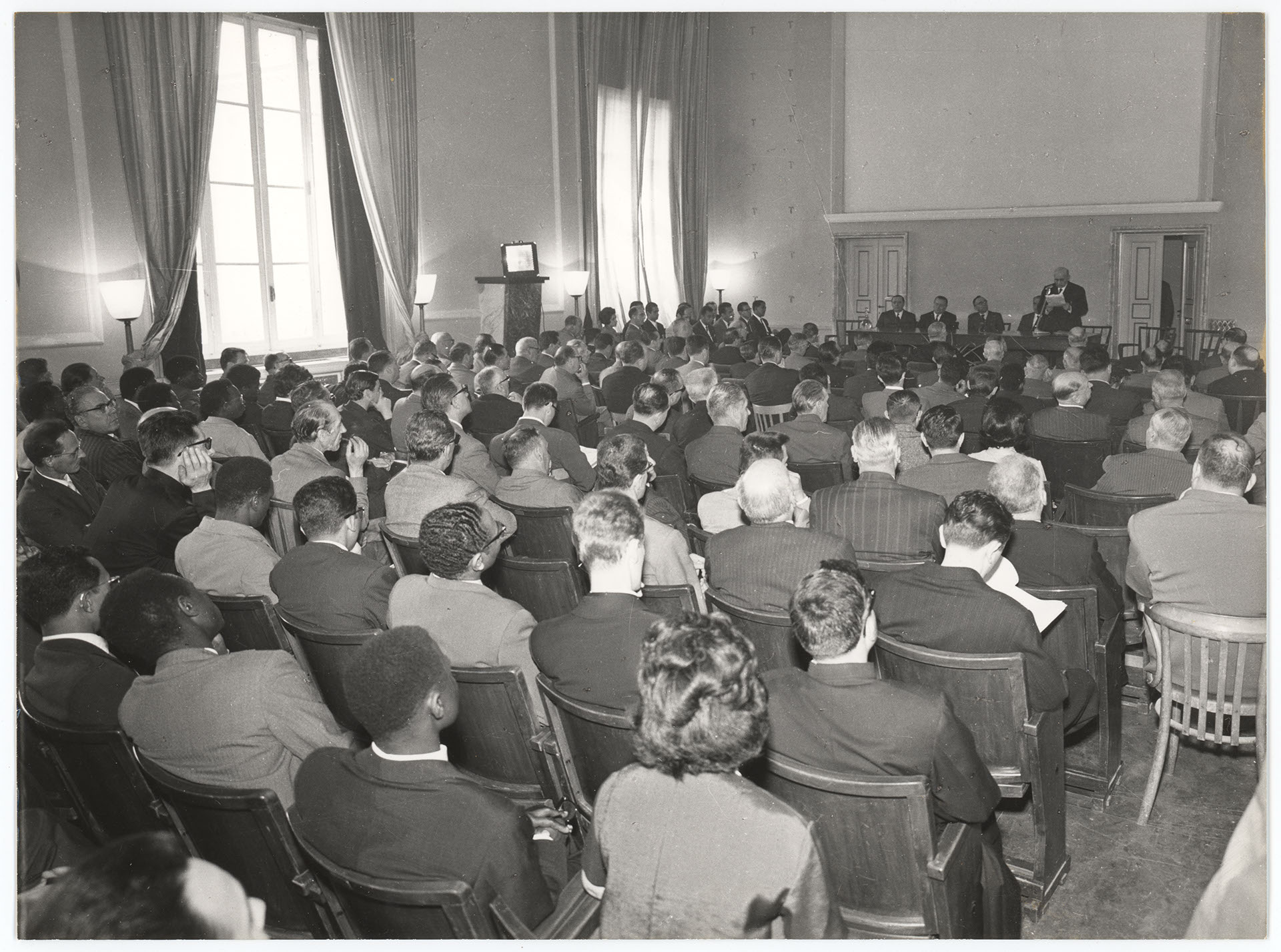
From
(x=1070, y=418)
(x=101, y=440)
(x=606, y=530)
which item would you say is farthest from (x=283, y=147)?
(x=606, y=530)

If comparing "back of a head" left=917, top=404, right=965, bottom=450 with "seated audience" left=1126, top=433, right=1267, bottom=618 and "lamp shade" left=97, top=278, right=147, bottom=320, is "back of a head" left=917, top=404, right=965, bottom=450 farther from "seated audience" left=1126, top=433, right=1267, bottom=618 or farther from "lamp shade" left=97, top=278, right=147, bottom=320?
"lamp shade" left=97, top=278, right=147, bottom=320

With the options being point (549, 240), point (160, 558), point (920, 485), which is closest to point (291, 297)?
point (549, 240)

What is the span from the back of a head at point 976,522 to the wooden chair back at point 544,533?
5.59 feet

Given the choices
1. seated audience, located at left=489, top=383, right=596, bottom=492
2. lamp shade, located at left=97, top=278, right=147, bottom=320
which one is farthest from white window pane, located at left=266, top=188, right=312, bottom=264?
seated audience, located at left=489, top=383, right=596, bottom=492

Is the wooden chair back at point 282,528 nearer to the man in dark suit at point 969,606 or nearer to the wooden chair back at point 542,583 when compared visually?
the wooden chair back at point 542,583

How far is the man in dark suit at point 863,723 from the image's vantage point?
6.90 feet

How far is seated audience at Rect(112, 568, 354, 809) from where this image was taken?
2314 millimetres

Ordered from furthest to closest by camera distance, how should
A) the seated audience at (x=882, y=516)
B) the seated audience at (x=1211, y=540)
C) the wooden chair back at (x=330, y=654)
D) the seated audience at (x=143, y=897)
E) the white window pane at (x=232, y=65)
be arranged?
the white window pane at (x=232, y=65) < the seated audience at (x=882, y=516) < the seated audience at (x=1211, y=540) < the wooden chair back at (x=330, y=654) < the seated audience at (x=143, y=897)

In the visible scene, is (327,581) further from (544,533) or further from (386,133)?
(386,133)

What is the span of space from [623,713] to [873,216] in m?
13.8

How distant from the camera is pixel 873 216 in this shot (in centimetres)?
1505

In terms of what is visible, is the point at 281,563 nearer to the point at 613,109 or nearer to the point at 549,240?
the point at 549,240

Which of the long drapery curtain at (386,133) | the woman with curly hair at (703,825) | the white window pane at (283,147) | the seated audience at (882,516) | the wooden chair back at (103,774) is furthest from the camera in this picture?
the long drapery curtain at (386,133)

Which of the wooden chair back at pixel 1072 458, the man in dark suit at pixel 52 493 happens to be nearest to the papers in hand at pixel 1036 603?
the wooden chair back at pixel 1072 458
